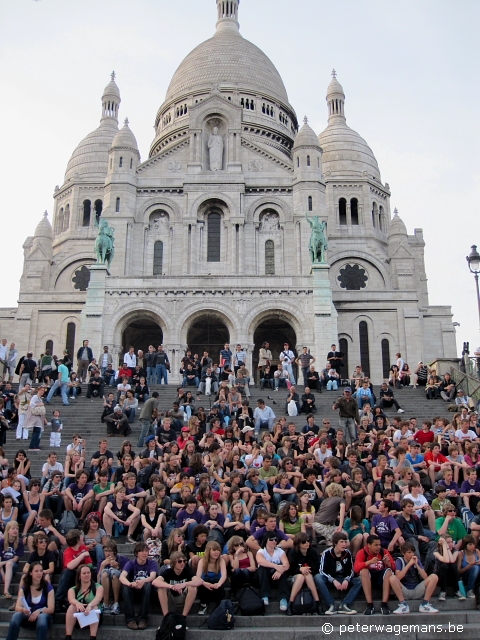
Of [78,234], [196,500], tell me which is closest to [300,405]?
[196,500]

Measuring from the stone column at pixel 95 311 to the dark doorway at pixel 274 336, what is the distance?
735 cm

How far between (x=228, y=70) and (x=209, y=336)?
27.0 meters

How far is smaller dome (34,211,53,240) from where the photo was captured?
159ft

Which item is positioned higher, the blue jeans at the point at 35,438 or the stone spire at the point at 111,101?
the stone spire at the point at 111,101

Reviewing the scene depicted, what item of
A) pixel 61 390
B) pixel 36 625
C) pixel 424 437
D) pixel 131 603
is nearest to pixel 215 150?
pixel 61 390

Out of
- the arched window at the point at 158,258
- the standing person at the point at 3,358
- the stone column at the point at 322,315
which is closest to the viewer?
the standing person at the point at 3,358

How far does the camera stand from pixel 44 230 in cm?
4856

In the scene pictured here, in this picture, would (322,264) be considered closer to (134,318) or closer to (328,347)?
(328,347)

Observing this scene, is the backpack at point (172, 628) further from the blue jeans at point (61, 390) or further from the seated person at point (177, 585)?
the blue jeans at point (61, 390)

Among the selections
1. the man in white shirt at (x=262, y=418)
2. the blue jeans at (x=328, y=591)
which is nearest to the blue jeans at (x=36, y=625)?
the blue jeans at (x=328, y=591)

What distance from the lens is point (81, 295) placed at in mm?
40719

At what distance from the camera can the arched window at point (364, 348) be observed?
38344 millimetres

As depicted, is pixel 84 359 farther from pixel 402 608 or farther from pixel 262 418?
pixel 402 608

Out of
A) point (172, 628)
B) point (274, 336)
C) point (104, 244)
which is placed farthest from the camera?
point (274, 336)
